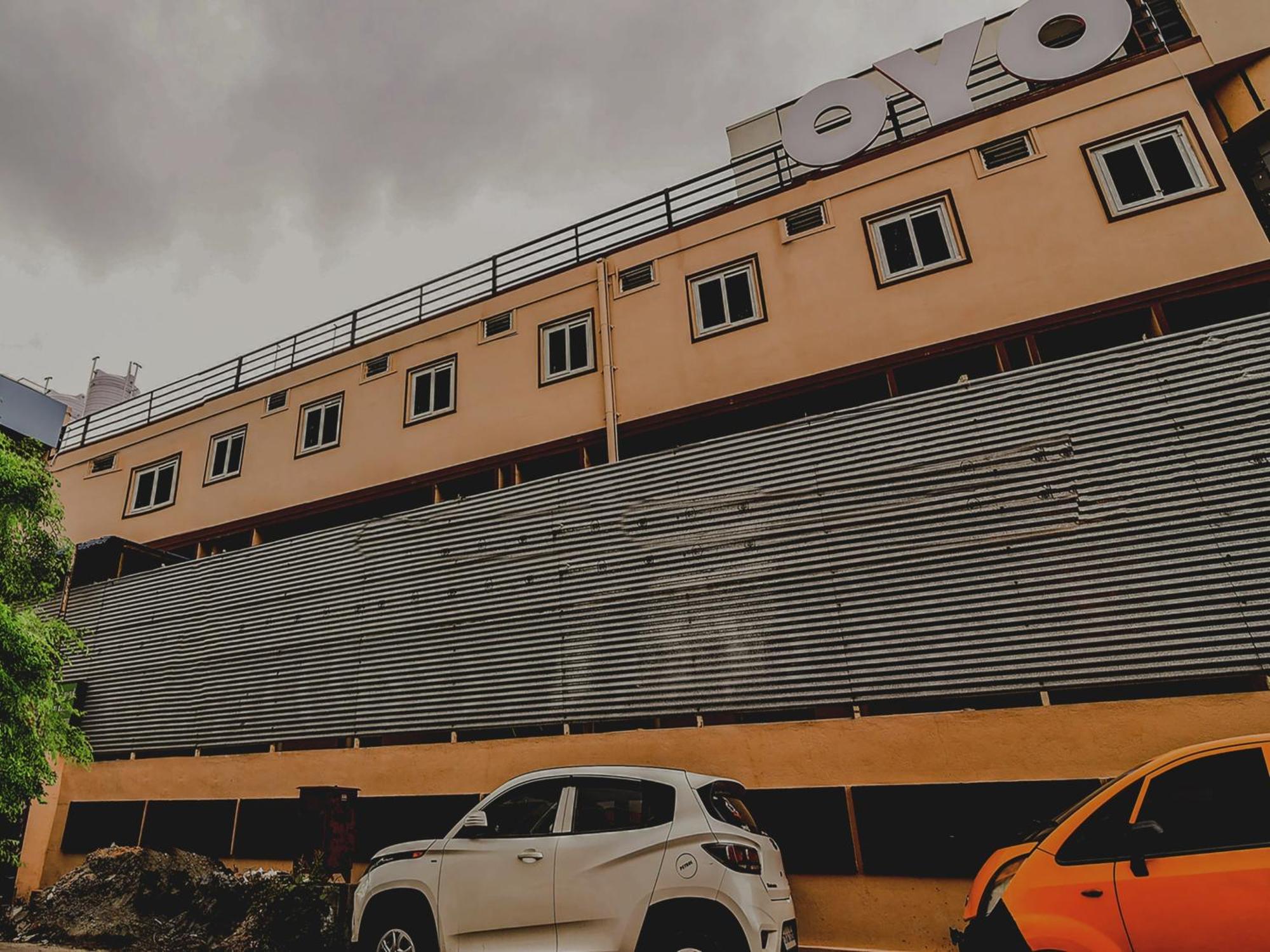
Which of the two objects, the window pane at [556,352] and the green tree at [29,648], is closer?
the green tree at [29,648]

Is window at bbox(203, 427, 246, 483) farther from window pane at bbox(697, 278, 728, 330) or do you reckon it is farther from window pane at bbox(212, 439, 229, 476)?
window pane at bbox(697, 278, 728, 330)

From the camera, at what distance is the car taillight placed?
204 inches

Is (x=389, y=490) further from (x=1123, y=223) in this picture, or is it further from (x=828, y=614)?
(x=1123, y=223)

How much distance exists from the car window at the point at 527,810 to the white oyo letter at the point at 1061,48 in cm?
1184

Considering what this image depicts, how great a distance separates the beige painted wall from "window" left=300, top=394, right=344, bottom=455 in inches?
278

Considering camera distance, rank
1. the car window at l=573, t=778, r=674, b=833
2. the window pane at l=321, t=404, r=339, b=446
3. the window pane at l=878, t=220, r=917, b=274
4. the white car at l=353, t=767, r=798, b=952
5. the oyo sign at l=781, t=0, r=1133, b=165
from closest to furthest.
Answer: the white car at l=353, t=767, r=798, b=952 < the car window at l=573, t=778, r=674, b=833 < the oyo sign at l=781, t=0, r=1133, b=165 < the window pane at l=878, t=220, r=917, b=274 < the window pane at l=321, t=404, r=339, b=446

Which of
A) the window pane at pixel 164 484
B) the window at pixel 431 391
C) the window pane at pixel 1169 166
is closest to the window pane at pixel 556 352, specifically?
the window at pixel 431 391

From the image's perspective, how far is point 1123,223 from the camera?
9336 mm

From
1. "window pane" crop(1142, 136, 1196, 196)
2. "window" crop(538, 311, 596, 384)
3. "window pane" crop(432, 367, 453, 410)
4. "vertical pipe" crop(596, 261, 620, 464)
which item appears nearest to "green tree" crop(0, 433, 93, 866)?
"window pane" crop(432, 367, 453, 410)

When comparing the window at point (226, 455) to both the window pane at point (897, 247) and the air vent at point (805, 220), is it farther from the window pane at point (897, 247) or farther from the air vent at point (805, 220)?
the window pane at point (897, 247)

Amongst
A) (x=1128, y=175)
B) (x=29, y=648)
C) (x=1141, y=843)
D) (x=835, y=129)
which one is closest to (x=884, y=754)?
(x=1141, y=843)

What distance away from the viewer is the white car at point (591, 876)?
510 cm

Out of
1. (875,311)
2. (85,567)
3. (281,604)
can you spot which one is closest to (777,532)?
(875,311)

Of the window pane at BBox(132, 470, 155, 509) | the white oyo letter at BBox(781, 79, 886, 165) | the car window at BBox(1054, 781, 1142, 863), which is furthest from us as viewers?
the window pane at BBox(132, 470, 155, 509)
